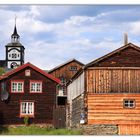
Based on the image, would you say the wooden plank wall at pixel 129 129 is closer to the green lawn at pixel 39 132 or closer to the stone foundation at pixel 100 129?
the stone foundation at pixel 100 129

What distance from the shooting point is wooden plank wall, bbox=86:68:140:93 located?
105ft

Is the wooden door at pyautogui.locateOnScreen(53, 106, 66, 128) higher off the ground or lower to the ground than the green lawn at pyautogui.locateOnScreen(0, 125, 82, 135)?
higher

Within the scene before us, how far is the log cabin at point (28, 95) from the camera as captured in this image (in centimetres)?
3819

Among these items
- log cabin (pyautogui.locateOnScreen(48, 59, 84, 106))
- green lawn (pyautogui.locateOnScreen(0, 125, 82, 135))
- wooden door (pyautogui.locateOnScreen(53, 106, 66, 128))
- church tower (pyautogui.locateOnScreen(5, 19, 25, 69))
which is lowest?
green lawn (pyautogui.locateOnScreen(0, 125, 82, 135))

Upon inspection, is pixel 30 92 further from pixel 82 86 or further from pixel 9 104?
pixel 82 86

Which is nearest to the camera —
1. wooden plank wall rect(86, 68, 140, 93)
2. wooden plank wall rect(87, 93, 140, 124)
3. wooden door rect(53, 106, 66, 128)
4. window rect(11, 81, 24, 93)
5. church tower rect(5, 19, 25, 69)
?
wooden plank wall rect(87, 93, 140, 124)

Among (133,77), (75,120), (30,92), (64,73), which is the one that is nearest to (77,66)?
(64,73)

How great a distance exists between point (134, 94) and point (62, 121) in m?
7.99

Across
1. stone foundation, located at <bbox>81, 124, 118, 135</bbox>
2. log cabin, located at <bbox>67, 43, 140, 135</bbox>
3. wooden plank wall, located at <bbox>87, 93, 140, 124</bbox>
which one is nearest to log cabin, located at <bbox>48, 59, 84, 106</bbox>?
log cabin, located at <bbox>67, 43, 140, 135</bbox>

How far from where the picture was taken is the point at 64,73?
172 ft

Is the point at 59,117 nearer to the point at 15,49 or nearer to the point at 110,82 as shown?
the point at 110,82

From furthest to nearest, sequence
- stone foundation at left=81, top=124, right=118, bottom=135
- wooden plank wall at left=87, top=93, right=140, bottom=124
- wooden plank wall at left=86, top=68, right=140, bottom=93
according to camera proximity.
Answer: wooden plank wall at left=86, top=68, right=140, bottom=93
wooden plank wall at left=87, top=93, right=140, bottom=124
stone foundation at left=81, top=124, right=118, bottom=135

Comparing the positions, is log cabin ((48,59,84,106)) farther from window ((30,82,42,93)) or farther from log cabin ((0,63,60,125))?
log cabin ((0,63,60,125))

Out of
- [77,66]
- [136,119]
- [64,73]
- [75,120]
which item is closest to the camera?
[136,119]
